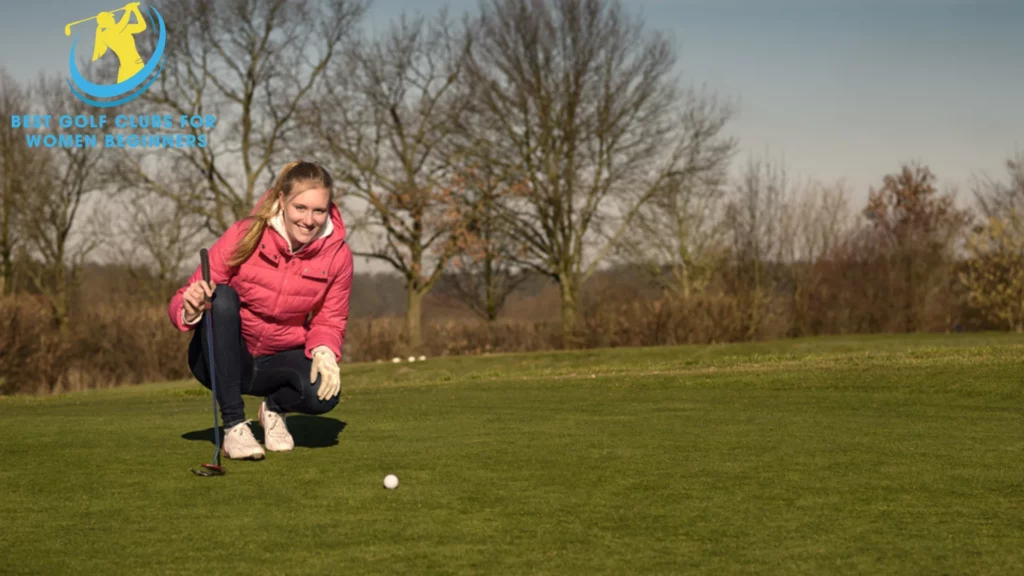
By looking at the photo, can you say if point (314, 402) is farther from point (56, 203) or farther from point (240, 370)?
point (56, 203)

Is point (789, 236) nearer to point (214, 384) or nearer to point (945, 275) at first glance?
point (945, 275)

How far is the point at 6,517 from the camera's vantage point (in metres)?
4.39

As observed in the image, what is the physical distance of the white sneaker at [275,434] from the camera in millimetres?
6172

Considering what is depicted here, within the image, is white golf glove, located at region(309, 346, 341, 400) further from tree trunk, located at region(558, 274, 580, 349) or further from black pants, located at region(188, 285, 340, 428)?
tree trunk, located at region(558, 274, 580, 349)

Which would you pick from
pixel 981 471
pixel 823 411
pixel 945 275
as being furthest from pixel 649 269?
pixel 981 471

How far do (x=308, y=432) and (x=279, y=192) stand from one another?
5.71 ft

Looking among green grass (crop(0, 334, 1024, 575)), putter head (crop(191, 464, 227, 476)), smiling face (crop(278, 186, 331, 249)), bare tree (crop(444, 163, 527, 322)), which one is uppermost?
bare tree (crop(444, 163, 527, 322))

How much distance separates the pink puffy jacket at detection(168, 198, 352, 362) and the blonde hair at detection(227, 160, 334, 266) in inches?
1.9

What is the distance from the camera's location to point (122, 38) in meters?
36.4

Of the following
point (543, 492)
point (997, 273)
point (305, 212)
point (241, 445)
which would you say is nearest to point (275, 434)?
point (241, 445)

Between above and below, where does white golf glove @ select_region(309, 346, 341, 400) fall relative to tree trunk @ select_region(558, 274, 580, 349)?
below

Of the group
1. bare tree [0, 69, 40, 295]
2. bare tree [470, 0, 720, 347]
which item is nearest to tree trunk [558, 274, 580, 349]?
bare tree [470, 0, 720, 347]

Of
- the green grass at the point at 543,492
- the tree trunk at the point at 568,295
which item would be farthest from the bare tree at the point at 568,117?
the green grass at the point at 543,492

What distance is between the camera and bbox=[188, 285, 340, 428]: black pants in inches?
238
